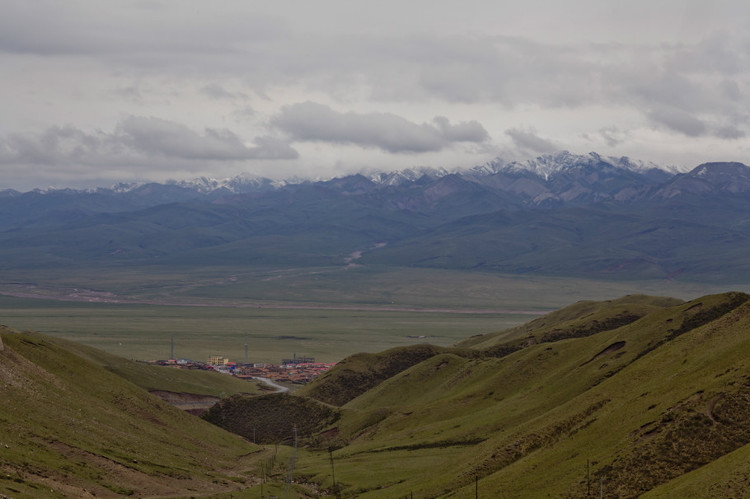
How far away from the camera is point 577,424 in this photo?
254 ft

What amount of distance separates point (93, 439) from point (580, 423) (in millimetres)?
44767

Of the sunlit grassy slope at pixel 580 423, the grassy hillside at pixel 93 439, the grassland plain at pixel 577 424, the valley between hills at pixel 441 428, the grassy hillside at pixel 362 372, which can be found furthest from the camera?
the grassy hillside at pixel 362 372

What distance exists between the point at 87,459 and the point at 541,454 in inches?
1502

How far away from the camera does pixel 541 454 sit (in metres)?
73.7

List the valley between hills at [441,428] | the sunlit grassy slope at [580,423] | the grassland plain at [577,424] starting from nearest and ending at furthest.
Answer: the sunlit grassy slope at [580,423] < the grassland plain at [577,424] < the valley between hills at [441,428]

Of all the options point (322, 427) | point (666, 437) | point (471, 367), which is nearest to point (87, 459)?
point (666, 437)

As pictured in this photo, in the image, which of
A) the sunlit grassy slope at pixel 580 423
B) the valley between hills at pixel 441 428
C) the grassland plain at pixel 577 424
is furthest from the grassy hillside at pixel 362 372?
the sunlit grassy slope at pixel 580 423

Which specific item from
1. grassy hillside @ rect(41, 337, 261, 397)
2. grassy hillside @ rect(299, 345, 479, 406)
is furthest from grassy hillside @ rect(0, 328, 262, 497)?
grassy hillside @ rect(299, 345, 479, 406)

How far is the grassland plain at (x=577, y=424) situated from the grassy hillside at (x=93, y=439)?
12632 mm

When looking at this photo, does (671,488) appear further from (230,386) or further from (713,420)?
(230,386)

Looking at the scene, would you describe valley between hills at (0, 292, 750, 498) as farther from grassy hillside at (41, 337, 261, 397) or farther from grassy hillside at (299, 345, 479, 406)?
grassy hillside at (299, 345, 479, 406)

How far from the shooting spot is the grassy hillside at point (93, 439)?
6625cm

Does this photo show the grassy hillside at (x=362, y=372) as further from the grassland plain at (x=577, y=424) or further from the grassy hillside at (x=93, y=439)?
the grassy hillside at (x=93, y=439)

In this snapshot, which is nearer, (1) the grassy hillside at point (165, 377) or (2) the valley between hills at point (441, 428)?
(2) the valley between hills at point (441, 428)
